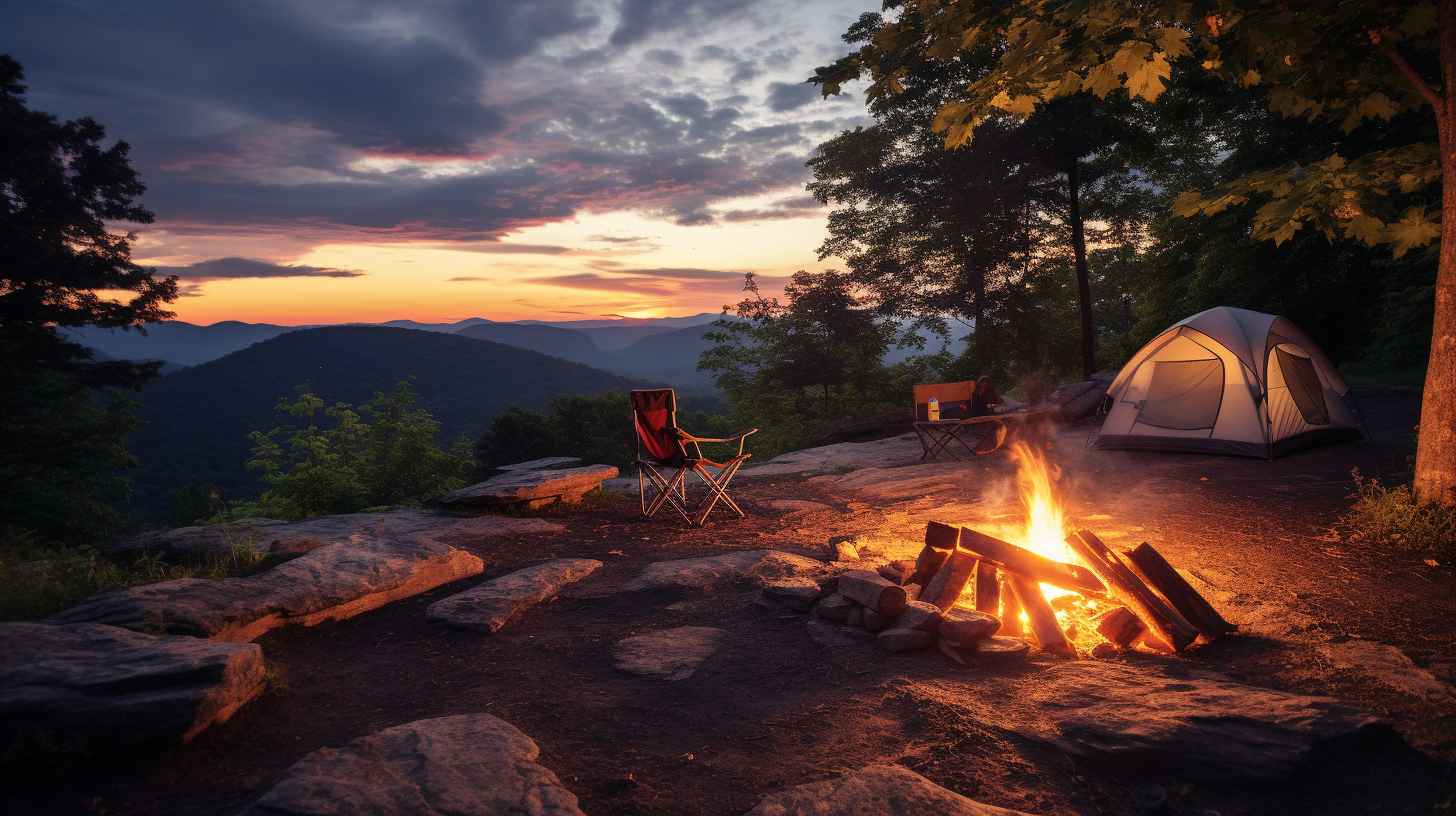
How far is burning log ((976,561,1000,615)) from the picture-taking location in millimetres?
3871

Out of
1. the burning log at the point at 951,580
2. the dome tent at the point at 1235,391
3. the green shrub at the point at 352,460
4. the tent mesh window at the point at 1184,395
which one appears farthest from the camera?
the green shrub at the point at 352,460

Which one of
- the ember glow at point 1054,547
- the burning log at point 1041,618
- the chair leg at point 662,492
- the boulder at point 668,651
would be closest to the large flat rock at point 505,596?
the boulder at point 668,651

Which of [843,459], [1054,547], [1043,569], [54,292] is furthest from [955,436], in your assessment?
[54,292]

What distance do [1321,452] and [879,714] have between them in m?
8.81

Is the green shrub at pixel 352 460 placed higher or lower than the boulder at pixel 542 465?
lower

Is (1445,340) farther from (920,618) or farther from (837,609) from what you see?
(837,609)

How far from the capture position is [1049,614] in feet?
11.9

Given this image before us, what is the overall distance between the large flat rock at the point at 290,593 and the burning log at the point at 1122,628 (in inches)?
168

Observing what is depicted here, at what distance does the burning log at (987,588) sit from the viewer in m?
3.87

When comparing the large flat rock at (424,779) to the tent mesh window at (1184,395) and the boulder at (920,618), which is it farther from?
the tent mesh window at (1184,395)

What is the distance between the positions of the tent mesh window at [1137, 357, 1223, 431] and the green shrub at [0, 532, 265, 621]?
10.3m

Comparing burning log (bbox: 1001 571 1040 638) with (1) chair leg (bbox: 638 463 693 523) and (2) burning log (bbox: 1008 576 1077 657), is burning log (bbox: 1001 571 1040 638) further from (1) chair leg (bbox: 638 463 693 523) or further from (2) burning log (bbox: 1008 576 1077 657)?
(1) chair leg (bbox: 638 463 693 523)

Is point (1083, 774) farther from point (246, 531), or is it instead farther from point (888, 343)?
point (888, 343)

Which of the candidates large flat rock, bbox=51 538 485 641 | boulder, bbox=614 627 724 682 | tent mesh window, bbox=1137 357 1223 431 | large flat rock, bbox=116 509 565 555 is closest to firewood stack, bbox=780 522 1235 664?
boulder, bbox=614 627 724 682
